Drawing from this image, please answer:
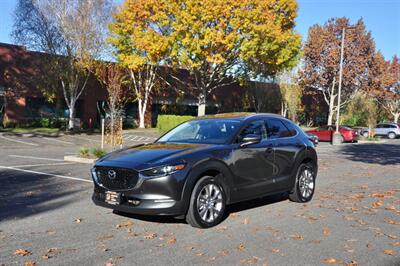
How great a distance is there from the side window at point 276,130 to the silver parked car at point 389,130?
4055cm

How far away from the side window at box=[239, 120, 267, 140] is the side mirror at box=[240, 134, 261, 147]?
0.13 metres

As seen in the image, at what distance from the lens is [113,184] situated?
251 inches

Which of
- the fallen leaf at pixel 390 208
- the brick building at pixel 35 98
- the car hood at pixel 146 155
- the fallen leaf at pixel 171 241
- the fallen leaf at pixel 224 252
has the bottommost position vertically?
the fallen leaf at pixel 171 241

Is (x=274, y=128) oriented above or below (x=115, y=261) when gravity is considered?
above

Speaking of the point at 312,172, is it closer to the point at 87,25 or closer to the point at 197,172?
the point at 197,172

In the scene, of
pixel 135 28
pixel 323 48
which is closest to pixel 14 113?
pixel 135 28

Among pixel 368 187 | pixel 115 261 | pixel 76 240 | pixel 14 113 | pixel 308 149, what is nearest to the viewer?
pixel 115 261

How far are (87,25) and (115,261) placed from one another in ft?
92.9

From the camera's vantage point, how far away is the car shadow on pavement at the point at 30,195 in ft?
24.6

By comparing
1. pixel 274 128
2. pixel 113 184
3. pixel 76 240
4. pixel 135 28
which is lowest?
pixel 76 240

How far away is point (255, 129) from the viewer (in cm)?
766

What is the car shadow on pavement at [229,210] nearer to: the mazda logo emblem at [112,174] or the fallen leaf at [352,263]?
the mazda logo emblem at [112,174]

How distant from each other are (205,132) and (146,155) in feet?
4.61

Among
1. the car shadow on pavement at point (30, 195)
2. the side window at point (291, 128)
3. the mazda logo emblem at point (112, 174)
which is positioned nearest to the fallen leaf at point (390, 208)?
the side window at point (291, 128)
